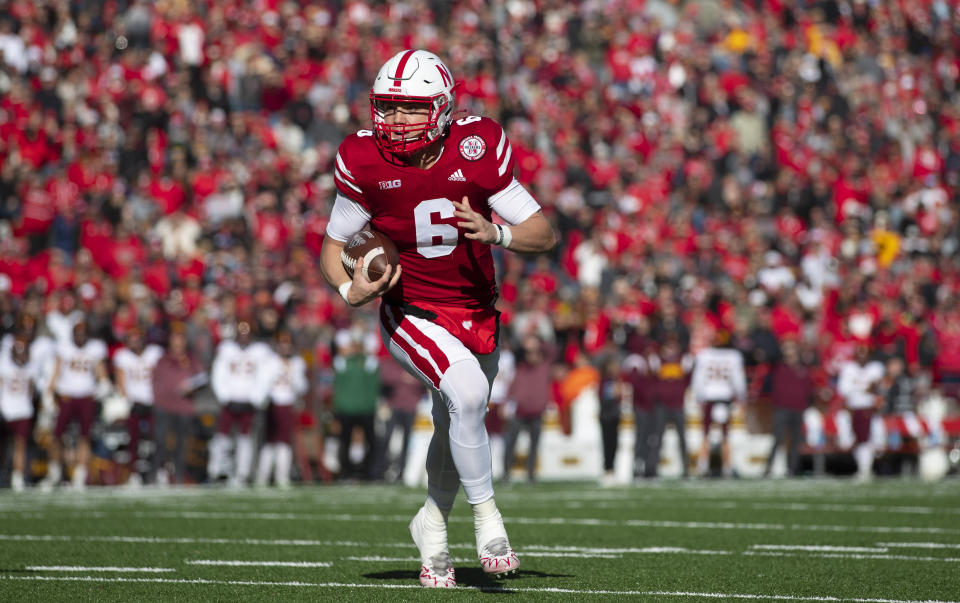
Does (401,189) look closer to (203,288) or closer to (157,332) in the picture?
(157,332)

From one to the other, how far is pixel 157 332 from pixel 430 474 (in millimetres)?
9994

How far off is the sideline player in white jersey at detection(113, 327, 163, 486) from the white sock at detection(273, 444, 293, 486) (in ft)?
4.14

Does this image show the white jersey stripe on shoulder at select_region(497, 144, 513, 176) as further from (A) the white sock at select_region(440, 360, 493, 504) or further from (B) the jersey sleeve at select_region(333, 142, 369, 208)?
(A) the white sock at select_region(440, 360, 493, 504)

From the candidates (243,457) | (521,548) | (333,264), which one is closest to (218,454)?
(243,457)

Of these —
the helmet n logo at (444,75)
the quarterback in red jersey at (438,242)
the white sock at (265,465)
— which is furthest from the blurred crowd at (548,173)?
the helmet n logo at (444,75)

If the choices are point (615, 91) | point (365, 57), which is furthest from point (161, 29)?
point (615, 91)

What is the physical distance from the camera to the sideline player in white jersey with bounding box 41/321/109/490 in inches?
590

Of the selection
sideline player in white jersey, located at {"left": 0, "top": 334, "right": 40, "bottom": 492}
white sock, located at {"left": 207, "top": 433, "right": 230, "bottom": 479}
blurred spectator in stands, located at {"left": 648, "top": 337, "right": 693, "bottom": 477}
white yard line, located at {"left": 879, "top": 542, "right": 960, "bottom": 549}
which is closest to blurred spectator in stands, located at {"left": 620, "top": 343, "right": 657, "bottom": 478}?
Result: blurred spectator in stands, located at {"left": 648, "top": 337, "right": 693, "bottom": 477}

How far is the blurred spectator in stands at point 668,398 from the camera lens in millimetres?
15992

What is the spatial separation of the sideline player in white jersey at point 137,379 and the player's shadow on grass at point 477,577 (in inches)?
364

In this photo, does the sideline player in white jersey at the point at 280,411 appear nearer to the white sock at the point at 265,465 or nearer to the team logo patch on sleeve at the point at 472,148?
the white sock at the point at 265,465

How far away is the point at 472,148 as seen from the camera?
6.09 metres

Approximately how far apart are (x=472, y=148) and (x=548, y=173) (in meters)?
14.7

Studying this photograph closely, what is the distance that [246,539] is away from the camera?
8125 millimetres
